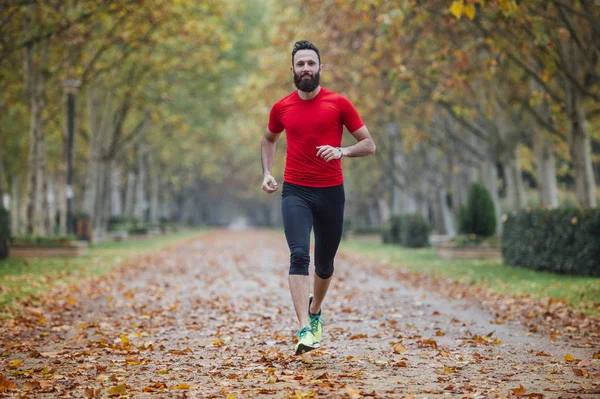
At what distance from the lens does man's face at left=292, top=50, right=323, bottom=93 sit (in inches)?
235

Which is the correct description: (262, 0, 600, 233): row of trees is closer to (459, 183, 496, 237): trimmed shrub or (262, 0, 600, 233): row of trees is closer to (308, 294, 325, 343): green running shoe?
(459, 183, 496, 237): trimmed shrub

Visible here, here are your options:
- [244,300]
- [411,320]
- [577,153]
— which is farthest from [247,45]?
[411,320]

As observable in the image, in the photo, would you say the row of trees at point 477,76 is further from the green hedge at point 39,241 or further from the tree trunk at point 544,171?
the green hedge at point 39,241

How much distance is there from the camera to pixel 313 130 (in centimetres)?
602

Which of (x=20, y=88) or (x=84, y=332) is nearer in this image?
(x=84, y=332)

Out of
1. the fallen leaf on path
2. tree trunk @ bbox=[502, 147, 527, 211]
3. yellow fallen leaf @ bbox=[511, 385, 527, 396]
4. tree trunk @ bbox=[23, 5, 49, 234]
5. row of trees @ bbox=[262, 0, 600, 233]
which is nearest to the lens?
yellow fallen leaf @ bbox=[511, 385, 527, 396]

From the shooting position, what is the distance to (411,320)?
901cm

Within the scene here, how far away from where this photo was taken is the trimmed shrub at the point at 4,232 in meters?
18.1

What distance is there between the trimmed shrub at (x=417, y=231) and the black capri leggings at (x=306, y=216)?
23107mm

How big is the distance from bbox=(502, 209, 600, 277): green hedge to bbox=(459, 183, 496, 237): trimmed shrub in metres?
3.62

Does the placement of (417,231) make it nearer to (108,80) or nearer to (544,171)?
(544,171)

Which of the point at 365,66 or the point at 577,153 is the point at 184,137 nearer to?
the point at 365,66

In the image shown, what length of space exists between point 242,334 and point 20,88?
2193cm

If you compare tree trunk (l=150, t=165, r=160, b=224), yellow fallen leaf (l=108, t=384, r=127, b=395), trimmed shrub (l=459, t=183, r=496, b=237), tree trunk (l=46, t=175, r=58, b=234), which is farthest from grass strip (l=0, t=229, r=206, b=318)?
tree trunk (l=150, t=165, r=160, b=224)
